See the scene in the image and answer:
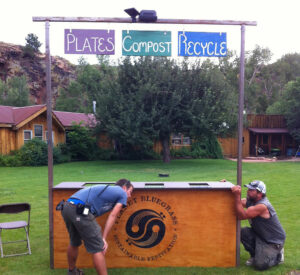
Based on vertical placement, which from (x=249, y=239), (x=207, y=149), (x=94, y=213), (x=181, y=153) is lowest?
(x=181, y=153)

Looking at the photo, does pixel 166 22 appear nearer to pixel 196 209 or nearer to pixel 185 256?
pixel 196 209

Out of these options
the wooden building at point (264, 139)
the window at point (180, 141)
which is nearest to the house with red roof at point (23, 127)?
the window at point (180, 141)

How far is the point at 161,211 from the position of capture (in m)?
4.73

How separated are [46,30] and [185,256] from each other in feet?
12.7

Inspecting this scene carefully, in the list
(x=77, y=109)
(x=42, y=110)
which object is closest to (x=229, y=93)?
(x=42, y=110)

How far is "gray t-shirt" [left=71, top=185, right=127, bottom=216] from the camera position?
389cm

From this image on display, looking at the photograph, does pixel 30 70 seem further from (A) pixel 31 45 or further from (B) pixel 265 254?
(B) pixel 265 254

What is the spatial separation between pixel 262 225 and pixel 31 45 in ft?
203

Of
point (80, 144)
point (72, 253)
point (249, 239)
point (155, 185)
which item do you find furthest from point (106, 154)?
point (72, 253)

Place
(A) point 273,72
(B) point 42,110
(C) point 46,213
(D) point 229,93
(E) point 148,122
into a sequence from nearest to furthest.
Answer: (C) point 46,213 → (E) point 148,122 → (D) point 229,93 → (B) point 42,110 → (A) point 273,72

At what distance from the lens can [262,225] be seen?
4.67 meters

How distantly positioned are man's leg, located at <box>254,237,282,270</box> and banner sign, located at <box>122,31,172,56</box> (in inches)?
127

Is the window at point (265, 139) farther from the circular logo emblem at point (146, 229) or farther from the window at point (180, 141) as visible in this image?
the circular logo emblem at point (146, 229)

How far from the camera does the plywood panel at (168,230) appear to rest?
4727mm
